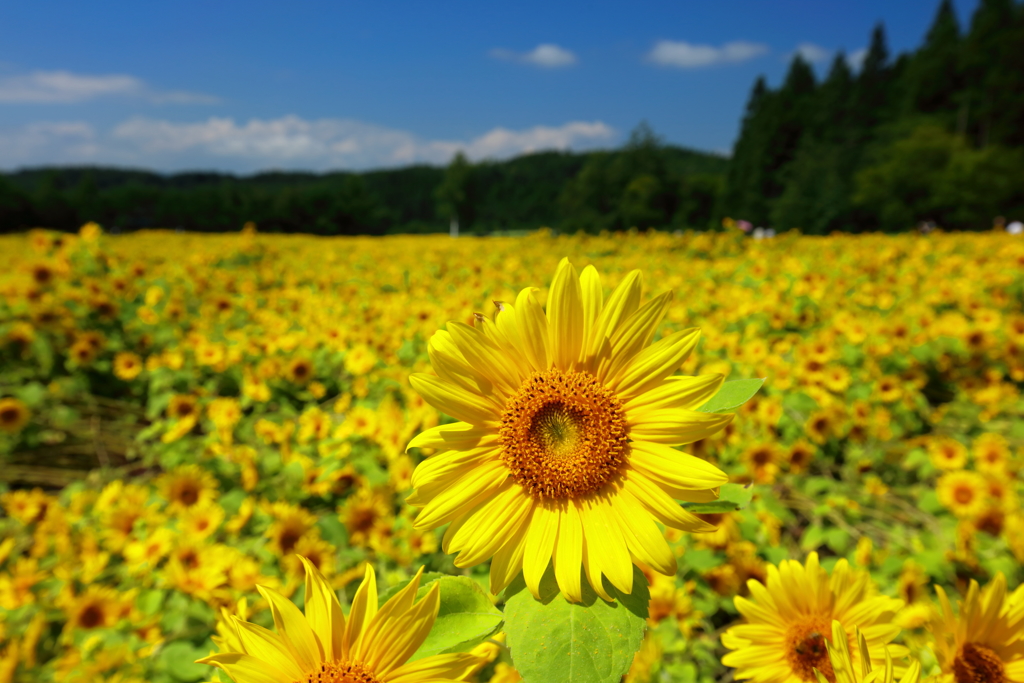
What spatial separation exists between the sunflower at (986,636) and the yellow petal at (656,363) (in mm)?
482

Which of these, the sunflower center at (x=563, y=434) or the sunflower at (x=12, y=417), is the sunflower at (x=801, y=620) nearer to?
the sunflower center at (x=563, y=434)

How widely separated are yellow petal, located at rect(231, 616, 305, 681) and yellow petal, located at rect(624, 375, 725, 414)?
54cm

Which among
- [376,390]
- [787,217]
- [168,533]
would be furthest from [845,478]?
[787,217]

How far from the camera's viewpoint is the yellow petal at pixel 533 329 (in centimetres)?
73

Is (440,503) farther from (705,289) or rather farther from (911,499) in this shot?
(705,289)

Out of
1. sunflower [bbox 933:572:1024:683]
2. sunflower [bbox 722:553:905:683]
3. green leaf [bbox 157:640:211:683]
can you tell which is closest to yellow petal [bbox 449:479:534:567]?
sunflower [bbox 722:553:905:683]

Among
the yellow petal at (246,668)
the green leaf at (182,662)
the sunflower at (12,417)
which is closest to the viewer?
the yellow petal at (246,668)

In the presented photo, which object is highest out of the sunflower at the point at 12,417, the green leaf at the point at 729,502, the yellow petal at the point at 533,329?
the yellow petal at the point at 533,329

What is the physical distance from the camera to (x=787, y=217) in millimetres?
34281

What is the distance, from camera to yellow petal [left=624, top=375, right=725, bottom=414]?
0.69 m

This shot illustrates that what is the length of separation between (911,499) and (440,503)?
129 inches

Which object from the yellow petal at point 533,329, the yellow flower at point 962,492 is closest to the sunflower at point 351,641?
the yellow petal at point 533,329

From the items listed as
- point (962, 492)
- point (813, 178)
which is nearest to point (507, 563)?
point (962, 492)

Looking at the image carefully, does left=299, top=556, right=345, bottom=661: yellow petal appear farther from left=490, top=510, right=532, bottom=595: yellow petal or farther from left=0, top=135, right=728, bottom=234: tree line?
left=0, top=135, right=728, bottom=234: tree line
